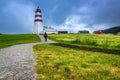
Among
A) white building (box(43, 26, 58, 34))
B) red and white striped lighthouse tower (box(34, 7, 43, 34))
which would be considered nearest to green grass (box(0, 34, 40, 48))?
red and white striped lighthouse tower (box(34, 7, 43, 34))

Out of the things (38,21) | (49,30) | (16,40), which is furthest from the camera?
(49,30)

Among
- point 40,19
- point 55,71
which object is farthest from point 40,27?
point 55,71

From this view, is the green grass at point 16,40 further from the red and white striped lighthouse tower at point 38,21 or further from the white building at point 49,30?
the white building at point 49,30

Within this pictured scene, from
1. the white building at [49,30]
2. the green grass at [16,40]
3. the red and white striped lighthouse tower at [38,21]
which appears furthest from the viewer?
the white building at [49,30]

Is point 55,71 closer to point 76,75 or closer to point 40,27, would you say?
point 76,75

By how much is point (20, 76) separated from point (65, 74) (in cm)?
231

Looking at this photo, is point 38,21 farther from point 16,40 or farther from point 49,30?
point 16,40

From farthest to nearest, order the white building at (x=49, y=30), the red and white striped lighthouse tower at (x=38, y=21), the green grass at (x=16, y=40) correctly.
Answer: the white building at (x=49, y=30), the red and white striped lighthouse tower at (x=38, y=21), the green grass at (x=16, y=40)

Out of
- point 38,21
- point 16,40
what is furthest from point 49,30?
point 16,40

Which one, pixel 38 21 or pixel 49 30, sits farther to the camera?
pixel 49 30

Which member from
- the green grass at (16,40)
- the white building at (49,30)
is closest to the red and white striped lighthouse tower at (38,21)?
the white building at (49,30)

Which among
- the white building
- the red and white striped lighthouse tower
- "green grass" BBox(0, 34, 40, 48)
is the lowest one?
"green grass" BBox(0, 34, 40, 48)

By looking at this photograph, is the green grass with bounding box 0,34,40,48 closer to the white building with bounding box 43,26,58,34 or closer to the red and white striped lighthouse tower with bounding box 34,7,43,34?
the red and white striped lighthouse tower with bounding box 34,7,43,34

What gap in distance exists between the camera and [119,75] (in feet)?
38.3
